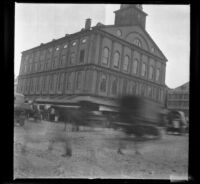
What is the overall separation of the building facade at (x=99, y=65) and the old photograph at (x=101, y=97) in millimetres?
16

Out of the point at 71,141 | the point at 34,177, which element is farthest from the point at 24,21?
the point at 34,177

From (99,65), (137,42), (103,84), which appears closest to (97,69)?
(99,65)

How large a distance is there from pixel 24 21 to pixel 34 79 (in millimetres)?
956

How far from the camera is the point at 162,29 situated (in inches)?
135

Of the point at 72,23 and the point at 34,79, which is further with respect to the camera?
the point at 34,79

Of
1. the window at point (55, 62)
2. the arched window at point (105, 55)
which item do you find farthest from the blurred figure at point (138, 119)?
the window at point (55, 62)

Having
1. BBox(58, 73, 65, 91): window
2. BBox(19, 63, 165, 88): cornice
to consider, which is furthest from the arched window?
BBox(58, 73, 65, 91): window

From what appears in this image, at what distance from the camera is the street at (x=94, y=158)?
324 centimetres

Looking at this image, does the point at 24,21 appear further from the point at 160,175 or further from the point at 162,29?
the point at 160,175

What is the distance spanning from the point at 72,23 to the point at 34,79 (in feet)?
3.79

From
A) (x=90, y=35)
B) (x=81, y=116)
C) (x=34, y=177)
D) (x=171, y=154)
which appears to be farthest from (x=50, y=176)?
(x=90, y=35)
